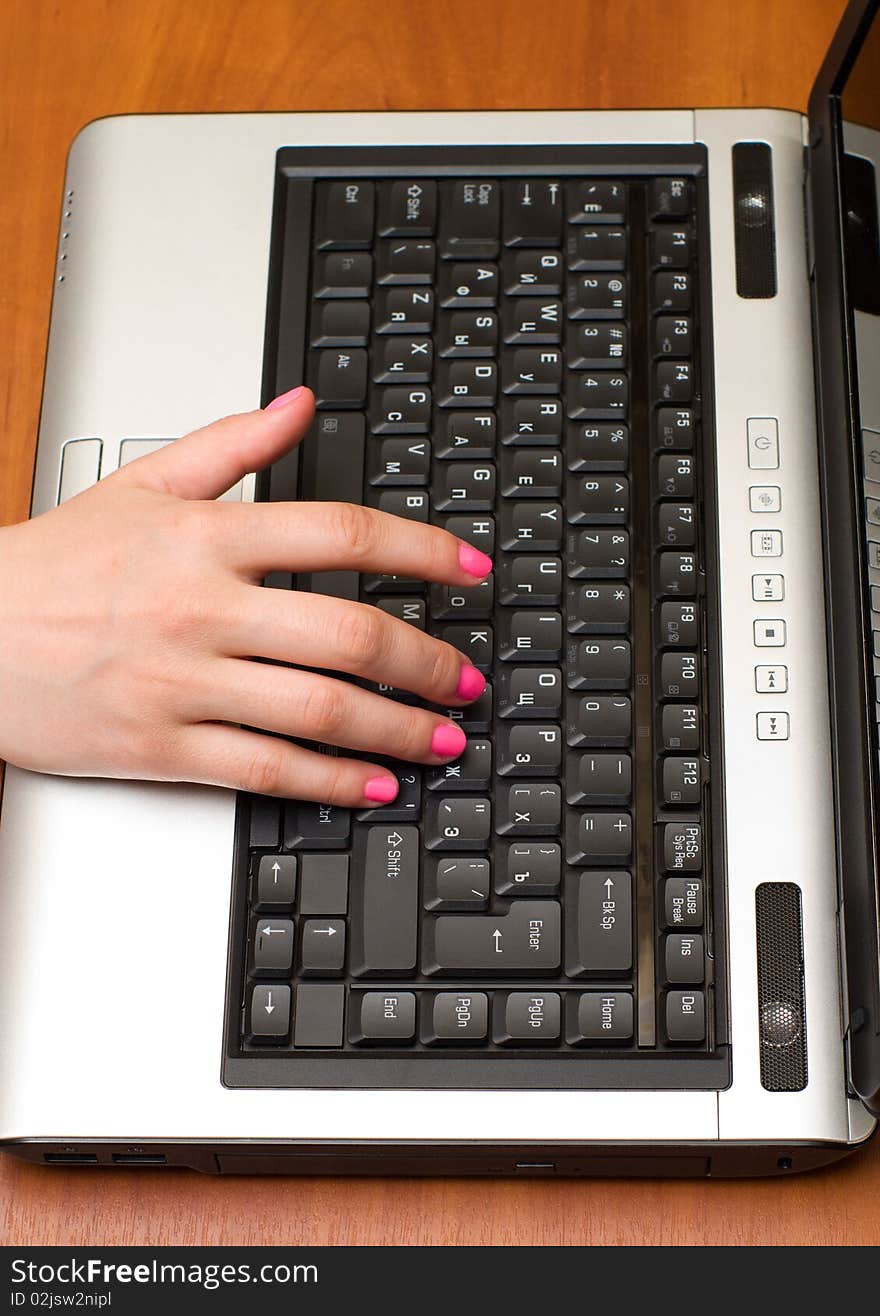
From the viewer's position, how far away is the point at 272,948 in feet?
1.77

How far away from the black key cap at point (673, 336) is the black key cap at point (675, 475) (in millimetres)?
58

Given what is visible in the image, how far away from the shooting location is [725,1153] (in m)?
0.52

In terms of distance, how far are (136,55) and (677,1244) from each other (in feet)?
2.31

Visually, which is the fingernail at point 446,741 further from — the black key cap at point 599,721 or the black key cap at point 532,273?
the black key cap at point 532,273

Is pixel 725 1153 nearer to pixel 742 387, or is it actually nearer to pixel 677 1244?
pixel 677 1244

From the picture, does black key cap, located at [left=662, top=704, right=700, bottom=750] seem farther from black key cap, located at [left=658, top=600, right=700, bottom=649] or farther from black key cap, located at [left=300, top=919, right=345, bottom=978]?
black key cap, located at [left=300, top=919, right=345, bottom=978]

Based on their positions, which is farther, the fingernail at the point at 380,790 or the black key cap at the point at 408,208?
the black key cap at the point at 408,208

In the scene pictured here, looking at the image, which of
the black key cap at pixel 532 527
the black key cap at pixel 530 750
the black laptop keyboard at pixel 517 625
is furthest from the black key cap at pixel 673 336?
the black key cap at pixel 530 750

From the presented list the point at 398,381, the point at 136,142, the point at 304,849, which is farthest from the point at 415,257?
the point at 304,849

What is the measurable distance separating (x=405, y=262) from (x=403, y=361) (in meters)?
0.06

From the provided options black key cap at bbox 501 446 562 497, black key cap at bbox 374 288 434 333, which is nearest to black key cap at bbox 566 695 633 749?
black key cap at bbox 501 446 562 497

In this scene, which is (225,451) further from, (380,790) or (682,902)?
(682,902)

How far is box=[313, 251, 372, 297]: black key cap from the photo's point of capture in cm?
64

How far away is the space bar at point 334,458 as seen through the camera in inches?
24.0
